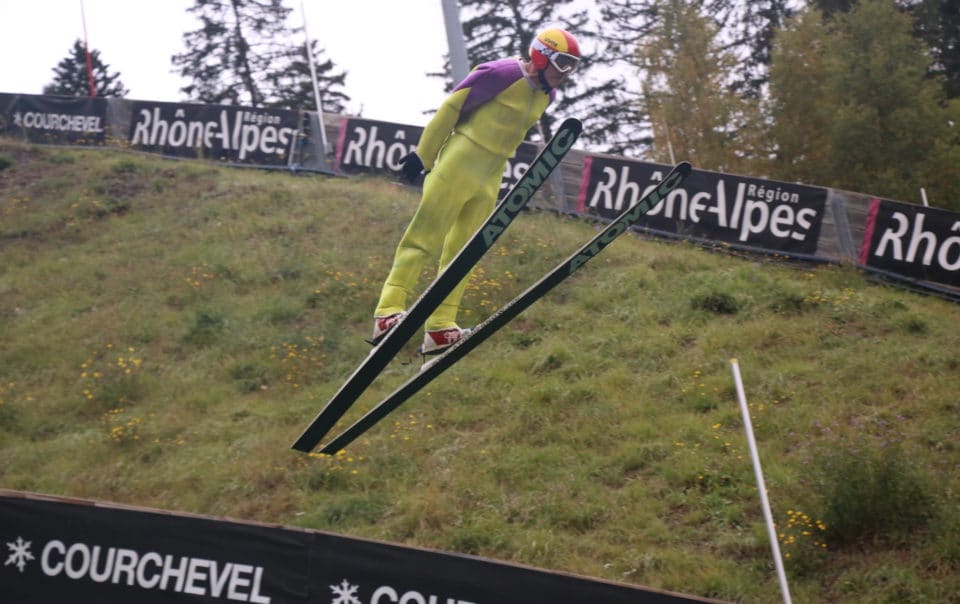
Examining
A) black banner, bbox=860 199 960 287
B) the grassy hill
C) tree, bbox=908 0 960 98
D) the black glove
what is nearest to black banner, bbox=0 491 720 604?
the grassy hill

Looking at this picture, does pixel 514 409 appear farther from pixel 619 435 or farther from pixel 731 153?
pixel 731 153

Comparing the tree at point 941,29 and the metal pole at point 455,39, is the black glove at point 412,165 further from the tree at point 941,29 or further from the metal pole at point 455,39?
the tree at point 941,29

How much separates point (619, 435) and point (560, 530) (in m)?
1.75

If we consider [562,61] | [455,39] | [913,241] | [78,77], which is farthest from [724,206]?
[78,77]

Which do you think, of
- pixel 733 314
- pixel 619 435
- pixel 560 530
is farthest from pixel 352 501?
pixel 733 314

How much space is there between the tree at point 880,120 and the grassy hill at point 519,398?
240 inches

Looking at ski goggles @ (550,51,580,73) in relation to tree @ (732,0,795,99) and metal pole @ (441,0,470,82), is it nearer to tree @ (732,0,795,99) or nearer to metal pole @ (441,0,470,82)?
metal pole @ (441,0,470,82)

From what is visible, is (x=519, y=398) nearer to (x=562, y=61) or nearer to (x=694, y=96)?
(x=562, y=61)

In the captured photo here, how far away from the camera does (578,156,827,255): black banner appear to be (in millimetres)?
15891

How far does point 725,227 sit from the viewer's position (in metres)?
16.2

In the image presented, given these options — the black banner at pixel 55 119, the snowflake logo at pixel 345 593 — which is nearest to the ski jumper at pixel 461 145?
the snowflake logo at pixel 345 593

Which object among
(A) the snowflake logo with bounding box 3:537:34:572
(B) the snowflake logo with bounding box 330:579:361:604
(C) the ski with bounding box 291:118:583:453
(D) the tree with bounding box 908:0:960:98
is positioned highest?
(D) the tree with bounding box 908:0:960:98

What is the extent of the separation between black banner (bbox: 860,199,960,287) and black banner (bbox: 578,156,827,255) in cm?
85

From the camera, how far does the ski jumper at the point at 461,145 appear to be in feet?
18.9
